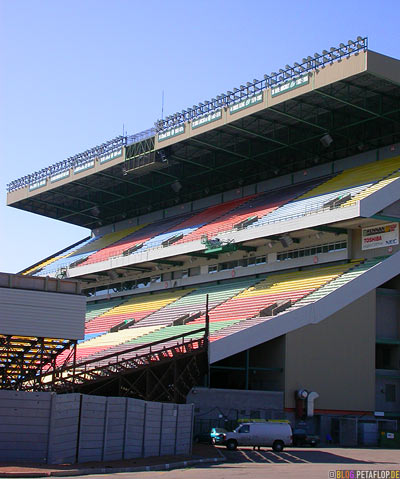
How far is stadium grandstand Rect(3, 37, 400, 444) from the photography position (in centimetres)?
4212

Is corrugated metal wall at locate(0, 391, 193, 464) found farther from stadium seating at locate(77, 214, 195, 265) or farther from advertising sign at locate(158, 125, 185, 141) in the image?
stadium seating at locate(77, 214, 195, 265)

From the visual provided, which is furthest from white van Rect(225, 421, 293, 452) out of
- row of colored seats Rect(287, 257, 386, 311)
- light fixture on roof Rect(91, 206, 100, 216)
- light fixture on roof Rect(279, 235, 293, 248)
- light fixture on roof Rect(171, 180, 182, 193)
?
light fixture on roof Rect(91, 206, 100, 216)

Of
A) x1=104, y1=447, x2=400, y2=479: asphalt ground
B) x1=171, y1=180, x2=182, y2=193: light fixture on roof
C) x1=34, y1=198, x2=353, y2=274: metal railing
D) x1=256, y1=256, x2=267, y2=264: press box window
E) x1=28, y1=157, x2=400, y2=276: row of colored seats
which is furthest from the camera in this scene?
x1=171, y1=180, x2=182, y2=193: light fixture on roof

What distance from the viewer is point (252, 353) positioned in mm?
45375

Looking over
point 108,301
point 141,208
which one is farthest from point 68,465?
point 141,208

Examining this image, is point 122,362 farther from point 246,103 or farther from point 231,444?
point 246,103

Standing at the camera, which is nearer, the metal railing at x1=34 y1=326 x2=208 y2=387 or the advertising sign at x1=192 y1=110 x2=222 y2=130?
the metal railing at x1=34 y1=326 x2=208 y2=387

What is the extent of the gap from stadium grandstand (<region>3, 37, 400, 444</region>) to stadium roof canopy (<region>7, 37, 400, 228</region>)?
0.13 m

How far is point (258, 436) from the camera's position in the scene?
36.1 meters

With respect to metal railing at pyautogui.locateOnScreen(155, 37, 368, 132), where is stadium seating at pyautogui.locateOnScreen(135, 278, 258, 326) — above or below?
below

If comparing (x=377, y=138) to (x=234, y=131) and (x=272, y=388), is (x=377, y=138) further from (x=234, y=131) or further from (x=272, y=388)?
(x=272, y=388)

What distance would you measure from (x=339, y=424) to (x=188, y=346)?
370 inches

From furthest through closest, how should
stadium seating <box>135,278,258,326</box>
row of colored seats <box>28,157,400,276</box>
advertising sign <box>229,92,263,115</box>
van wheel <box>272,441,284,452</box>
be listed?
stadium seating <box>135,278,258,326</box>, advertising sign <box>229,92,263,115</box>, row of colored seats <box>28,157,400,276</box>, van wheel <box>272,441,284,452</box>

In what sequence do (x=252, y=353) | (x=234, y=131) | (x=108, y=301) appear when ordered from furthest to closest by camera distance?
(x=108, y=301) → (x=234, y=131) → (x=252, y=353)
